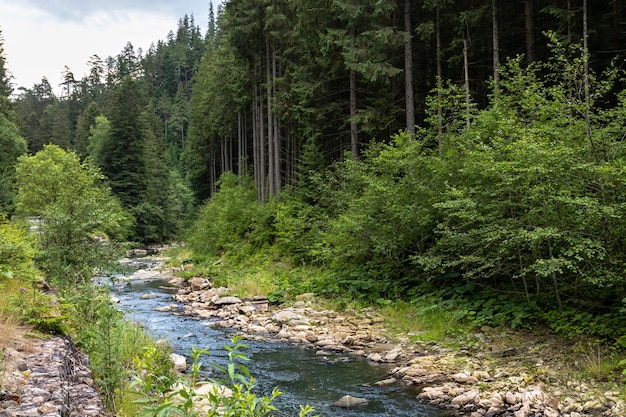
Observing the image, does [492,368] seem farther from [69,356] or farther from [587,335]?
[69,356]

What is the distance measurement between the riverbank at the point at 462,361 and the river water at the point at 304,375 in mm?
342

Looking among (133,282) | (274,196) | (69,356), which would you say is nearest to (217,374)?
(69,356)

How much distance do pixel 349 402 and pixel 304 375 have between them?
173cm

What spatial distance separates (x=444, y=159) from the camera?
11.8 metres

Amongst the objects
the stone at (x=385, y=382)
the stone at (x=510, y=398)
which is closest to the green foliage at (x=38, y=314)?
the stone at (x=385, y=382)

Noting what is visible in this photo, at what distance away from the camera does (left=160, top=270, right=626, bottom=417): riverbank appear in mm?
6988

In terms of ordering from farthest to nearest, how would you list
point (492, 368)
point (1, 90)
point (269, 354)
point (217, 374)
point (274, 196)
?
point (1, 90), point (274, 196), point (269, 354), point (217, 374), point (492, 368)

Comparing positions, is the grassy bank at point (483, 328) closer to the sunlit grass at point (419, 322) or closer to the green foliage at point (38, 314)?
the sunlit grass at point (419, 322)

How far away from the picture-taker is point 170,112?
288 feet

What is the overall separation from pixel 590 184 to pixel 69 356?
→ 8097 millimetres

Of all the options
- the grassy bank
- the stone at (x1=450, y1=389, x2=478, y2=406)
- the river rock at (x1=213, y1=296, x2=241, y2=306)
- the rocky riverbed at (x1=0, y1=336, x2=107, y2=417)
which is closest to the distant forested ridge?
the grassy bank

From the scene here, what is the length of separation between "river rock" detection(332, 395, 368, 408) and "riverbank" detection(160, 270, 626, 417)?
93cm

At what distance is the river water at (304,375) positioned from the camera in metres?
7.44

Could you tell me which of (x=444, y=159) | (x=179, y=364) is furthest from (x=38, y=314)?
(x=444, y=159)
